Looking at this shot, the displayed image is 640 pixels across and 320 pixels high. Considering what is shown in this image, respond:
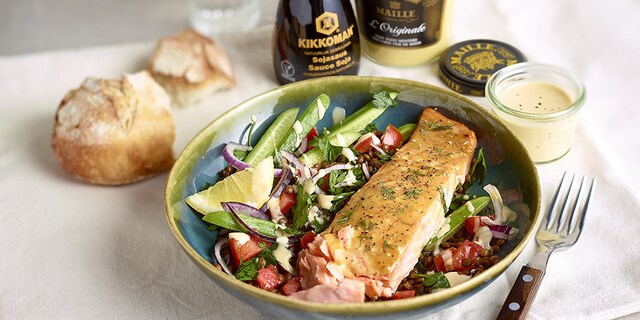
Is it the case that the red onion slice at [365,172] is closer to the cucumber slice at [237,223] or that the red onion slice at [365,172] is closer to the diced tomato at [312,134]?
the diced tomato at [312,134]

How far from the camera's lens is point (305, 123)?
3.56 metres

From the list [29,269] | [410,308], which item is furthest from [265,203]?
[29,269]

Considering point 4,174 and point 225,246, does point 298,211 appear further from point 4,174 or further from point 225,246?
point 4,174

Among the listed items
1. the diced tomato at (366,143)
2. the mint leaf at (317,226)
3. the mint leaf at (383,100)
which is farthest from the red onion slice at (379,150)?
the mint leaf at (317,226)

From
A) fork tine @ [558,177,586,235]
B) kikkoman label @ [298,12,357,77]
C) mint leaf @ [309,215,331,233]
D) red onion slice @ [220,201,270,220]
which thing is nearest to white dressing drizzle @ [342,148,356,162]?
mint leaf @ [309,215,331,233]

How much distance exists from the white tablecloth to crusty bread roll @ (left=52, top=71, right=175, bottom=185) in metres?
0.11

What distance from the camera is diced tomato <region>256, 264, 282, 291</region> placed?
9.32 ft

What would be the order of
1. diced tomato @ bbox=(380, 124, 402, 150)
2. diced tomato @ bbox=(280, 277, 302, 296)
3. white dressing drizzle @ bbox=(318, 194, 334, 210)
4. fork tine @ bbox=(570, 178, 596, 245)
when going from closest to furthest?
diced tomato @ bbox=(280, 277, 302, 296), white dressing drizzle @ bbox=(318, 194, 334, 210), fork tine @ bbox=(570, 178, 596, 245), diced tomato @ bbox=(380, 124, 402, 150)

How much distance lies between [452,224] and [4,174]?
233 centimetres

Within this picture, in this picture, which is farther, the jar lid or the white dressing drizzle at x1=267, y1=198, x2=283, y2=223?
the jar lid

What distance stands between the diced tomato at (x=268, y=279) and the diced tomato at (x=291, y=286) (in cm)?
3

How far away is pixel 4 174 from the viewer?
154 inches

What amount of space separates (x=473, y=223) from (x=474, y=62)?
1411 millimetres

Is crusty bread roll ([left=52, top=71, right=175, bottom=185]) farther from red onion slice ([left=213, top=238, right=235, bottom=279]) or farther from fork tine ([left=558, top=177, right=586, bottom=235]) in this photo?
fork tine ([left=558, top=177, right=586, bottom=235])
